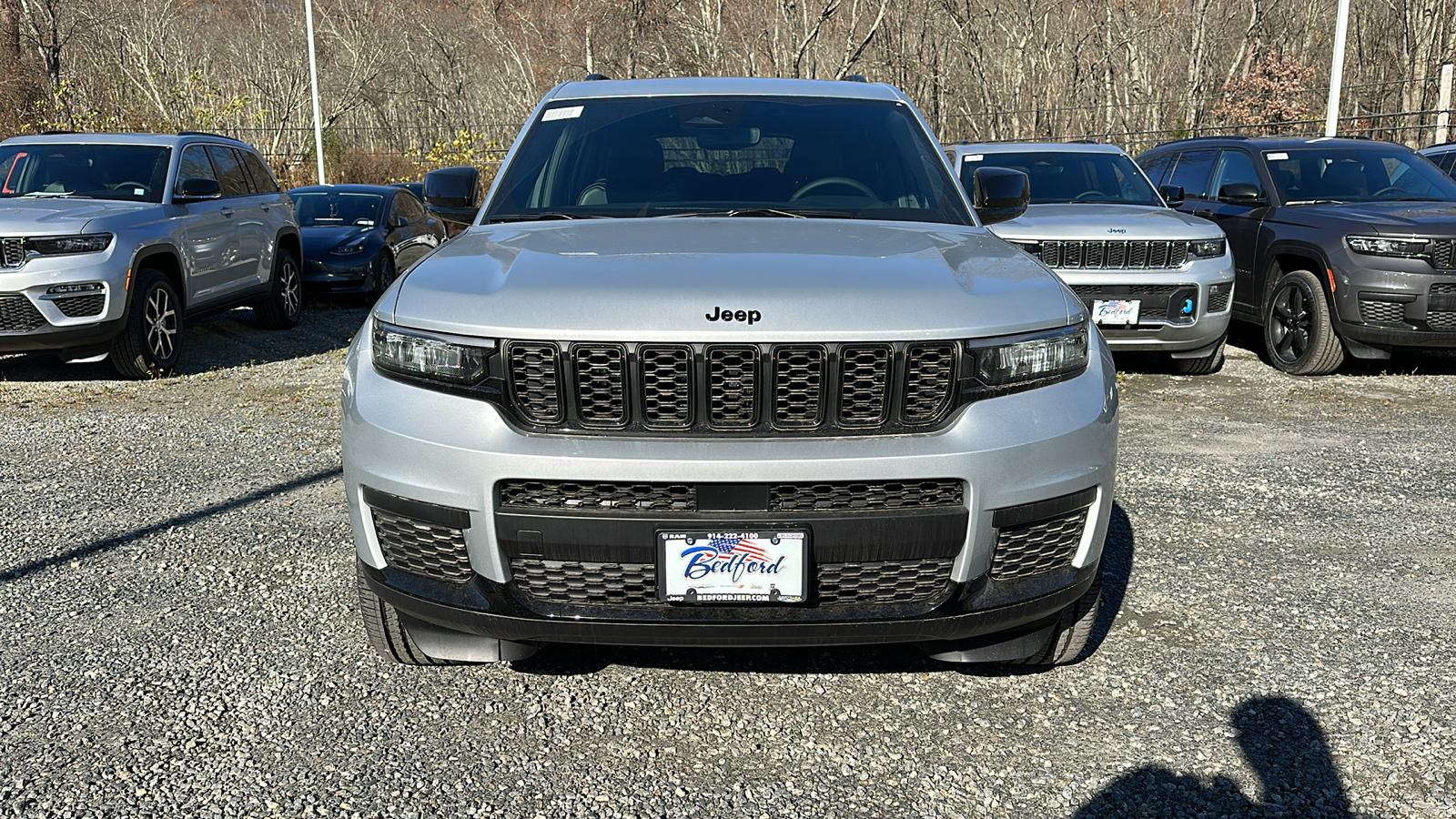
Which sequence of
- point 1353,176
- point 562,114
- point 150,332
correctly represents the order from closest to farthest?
point 562,114, point 150,332, point 1353,176

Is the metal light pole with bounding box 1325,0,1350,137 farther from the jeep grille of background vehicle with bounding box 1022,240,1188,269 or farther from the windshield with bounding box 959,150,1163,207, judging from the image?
the jeep grille of background vehicle with bounding box 1022,240,1188,269

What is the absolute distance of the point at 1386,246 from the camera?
7910 millimetres

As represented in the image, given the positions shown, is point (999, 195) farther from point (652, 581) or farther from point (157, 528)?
point (157, 528)

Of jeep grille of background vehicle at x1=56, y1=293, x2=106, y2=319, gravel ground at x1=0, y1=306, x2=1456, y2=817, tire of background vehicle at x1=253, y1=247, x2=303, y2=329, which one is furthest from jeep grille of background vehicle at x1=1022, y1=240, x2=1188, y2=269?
tire of background vehicle at x1=253, y1=247, x2=303, y2=329

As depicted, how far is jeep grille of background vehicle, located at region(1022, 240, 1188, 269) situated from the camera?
7.94 metres

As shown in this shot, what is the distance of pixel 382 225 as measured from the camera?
43.6 feet

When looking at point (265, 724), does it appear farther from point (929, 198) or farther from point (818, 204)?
point (929, 198)

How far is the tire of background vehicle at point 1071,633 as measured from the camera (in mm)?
3232

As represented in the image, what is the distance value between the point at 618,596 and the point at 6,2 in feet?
86.6

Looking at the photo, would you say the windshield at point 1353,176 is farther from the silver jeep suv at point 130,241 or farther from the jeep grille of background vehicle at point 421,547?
the silver jeep suv at point 130,241

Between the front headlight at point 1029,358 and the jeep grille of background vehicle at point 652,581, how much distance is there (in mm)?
453

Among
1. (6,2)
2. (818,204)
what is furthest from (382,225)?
(6,2)

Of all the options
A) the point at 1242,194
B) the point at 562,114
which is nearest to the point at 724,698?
the point at 562,114

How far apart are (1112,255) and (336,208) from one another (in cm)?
942
